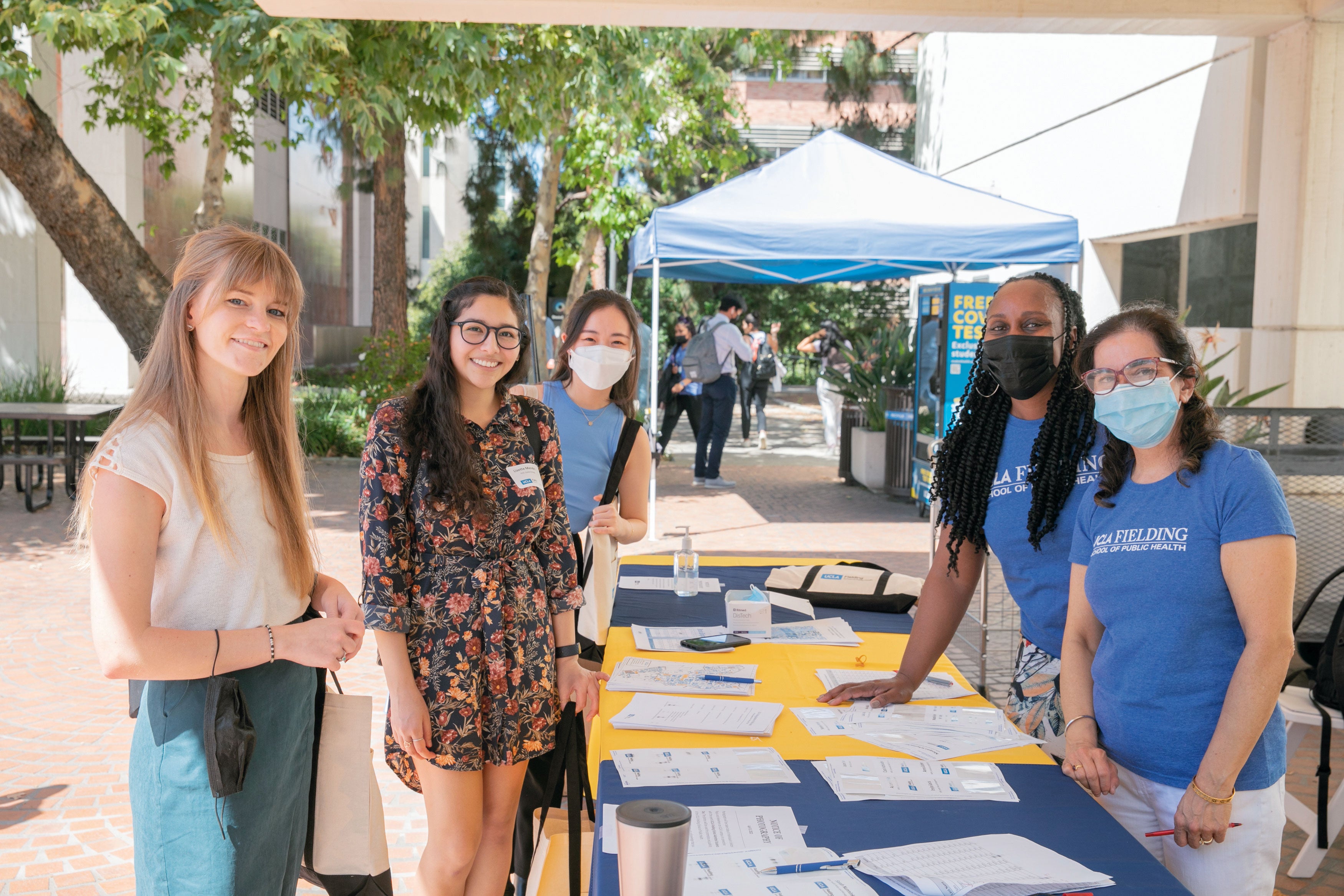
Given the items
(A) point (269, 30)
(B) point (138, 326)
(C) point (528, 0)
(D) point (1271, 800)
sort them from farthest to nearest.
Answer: (B) point (138, 326) → (A) point (269, 30) → (C) point (528, 0) → (D) point (1271, 800)

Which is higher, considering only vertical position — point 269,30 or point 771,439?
point 269,30

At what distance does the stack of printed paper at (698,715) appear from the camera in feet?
7.77

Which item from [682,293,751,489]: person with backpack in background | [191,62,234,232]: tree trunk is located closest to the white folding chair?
[682,293,751,489]: person with backpack in background

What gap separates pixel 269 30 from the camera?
26.4ft

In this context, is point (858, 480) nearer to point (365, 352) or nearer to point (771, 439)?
point (771, 439)

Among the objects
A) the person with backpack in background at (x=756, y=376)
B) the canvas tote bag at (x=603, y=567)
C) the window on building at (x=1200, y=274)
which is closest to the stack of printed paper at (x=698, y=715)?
the canvas tote bag at (x=603, y=567)

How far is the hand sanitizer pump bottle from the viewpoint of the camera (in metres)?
3.74

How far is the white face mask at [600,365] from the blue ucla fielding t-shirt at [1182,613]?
1945mm

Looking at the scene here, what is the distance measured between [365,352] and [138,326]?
4.17 m

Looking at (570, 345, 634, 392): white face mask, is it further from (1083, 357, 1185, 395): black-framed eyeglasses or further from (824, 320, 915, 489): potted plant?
(824, 320, 915, 489): potted plant

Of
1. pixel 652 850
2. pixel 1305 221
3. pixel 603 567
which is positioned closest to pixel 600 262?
pixel 1305 221

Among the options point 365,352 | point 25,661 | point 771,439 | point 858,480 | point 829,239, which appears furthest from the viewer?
point 771,439

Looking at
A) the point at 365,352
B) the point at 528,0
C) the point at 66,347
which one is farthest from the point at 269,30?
the point at 66,347

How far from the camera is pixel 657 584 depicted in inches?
154
